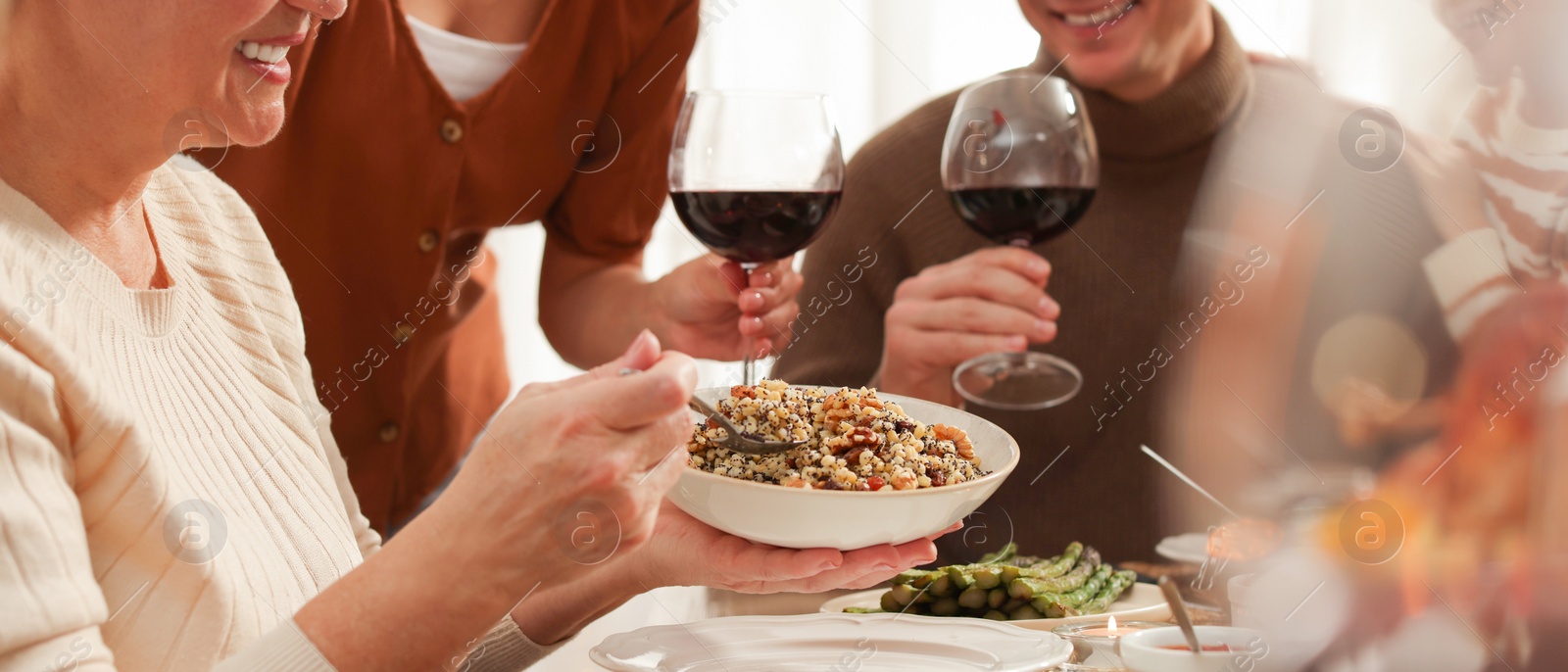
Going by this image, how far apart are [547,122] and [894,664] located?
1080mm

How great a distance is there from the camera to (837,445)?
2.83 ft

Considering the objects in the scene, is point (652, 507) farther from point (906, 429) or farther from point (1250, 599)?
point (1250, 599)

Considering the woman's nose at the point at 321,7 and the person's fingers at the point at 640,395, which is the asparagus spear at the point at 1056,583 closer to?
the person's fingers at the point at 640,395

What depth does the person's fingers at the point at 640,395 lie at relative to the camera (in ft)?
2.15

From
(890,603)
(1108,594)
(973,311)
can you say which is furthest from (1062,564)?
(973,311)

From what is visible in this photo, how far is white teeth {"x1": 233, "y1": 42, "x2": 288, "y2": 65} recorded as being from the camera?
0.94 m

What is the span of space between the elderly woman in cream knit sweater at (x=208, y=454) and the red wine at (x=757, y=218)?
0.39 metres

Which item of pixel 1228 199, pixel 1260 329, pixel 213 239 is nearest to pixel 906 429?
pixel 1260 329

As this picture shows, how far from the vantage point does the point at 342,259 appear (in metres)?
1.63

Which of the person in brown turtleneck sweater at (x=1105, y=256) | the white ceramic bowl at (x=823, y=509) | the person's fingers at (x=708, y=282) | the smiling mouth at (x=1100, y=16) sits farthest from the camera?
the person in brown turtleneck sweater at (x=1105, y=256)

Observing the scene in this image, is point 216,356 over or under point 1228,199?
over

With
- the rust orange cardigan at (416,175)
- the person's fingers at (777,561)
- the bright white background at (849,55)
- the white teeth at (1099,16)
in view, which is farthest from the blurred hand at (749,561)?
the bright white background at (849,55)

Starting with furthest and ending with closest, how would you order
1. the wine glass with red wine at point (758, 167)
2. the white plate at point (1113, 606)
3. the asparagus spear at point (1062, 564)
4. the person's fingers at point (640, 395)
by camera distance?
the wine glass with red wine at point (758, 167)
the asparagus spear at point (1062, 564)
the white plate at point (1113, 606)
the person's fingers at point (640, 395)

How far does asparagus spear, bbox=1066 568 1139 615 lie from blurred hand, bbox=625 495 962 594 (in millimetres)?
161
